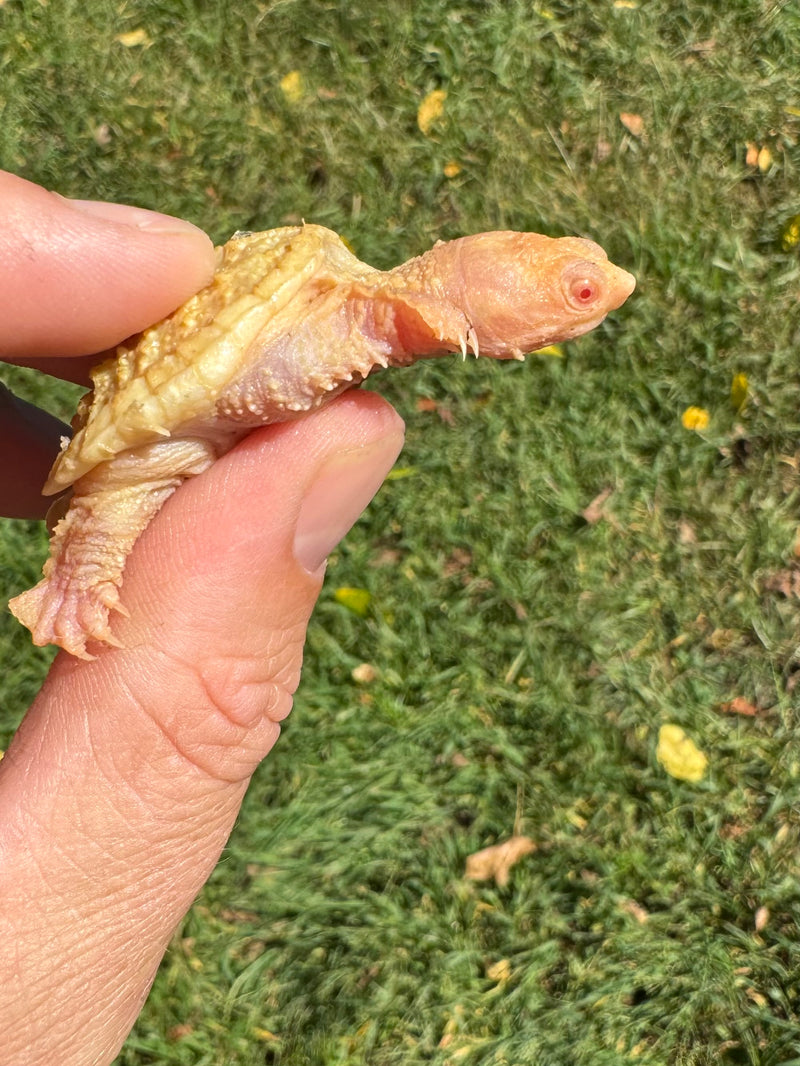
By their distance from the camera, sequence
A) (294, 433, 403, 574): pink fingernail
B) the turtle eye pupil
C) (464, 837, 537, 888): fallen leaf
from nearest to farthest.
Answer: the turtle eye pupil → (294, 433, 403, 574): pink fingernail → (464, 837, 537, 888): fallen leaf

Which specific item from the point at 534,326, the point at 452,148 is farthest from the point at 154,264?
the point at 452,148

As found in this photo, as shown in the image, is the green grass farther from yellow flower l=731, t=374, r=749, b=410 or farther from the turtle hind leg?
the turtle hind leg

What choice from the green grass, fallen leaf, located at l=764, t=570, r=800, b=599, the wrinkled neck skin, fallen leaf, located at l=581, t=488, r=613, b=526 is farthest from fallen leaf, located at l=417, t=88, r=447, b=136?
fallen leaf, located at l=764, t=570, r=800, b=599

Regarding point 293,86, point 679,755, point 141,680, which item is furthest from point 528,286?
point 293,86

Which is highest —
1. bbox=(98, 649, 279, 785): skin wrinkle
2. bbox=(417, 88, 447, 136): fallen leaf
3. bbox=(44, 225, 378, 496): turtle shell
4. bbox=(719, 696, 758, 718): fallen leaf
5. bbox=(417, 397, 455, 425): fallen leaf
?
bbox=(44, 225, 378, 496): turtle shell

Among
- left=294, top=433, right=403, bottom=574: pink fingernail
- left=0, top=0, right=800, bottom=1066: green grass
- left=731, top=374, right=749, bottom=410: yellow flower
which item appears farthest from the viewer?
left=731, top=374, right=749, bottom=410: yellow flower

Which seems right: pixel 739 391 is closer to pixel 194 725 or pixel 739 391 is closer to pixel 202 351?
pixel 202 351

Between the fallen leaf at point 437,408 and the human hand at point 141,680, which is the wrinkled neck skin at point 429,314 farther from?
the fallen leaf at point 437,408
